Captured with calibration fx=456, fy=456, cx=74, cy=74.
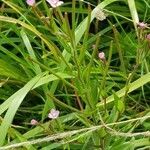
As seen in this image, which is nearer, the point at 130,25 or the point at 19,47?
the point at 19,47

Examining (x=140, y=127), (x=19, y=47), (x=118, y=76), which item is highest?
(x=19, y=47)

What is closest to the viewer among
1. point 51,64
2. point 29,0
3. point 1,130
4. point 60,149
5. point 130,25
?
point 29,0

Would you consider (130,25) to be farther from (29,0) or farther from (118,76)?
(29,0)

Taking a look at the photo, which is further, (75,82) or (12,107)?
(12,107)

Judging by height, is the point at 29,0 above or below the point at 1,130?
above

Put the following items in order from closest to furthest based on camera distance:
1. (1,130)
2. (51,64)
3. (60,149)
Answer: (1,130) → (60,149) → (51,64)

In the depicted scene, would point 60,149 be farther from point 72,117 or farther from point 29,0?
point 29,0

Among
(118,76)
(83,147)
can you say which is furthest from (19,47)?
(83,147)
